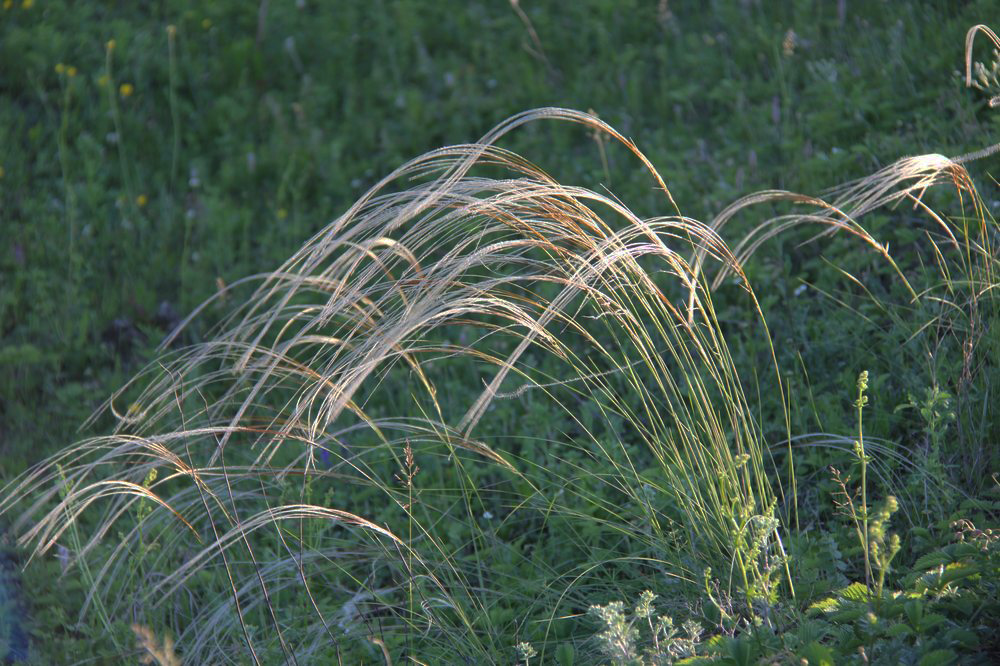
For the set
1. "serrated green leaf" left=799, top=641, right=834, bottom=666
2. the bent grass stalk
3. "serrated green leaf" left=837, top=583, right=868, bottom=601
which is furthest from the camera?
the bent grass stalk

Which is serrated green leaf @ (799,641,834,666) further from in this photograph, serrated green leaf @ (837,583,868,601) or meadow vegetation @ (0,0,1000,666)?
serrated green leaf @ (837,583,868,601)

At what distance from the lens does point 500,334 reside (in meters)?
3.56

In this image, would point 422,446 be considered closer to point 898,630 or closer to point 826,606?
point 826,606

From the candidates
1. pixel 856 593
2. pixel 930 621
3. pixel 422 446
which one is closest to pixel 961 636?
pixel 930 621

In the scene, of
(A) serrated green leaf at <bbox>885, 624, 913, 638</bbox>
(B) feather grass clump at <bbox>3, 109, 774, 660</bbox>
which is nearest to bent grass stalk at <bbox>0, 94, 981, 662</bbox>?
(B) feather grass clump at <bbox>3, 109, 774, 660</bbox>

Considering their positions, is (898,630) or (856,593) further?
(856,593)

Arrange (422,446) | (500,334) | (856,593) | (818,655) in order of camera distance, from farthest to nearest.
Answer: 1. (500,334)
2. (422,446)
3. (856,593)
4. (818,655)

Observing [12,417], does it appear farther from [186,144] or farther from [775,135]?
[775,135]

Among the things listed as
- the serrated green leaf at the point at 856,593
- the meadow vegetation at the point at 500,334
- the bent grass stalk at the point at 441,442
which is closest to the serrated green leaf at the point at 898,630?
the meadow vegetation at the point at 500,334

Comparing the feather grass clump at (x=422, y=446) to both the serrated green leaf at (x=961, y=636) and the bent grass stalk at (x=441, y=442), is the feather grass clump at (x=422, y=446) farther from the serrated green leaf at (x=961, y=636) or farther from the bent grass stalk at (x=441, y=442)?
the serrated green leaf at (x=961, y=636)

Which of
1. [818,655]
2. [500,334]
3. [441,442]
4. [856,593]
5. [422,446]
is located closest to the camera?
[818,655]

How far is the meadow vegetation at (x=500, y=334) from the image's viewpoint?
6.44 feet

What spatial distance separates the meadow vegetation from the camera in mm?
1963

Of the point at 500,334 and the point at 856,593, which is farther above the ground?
the point at 856,593
